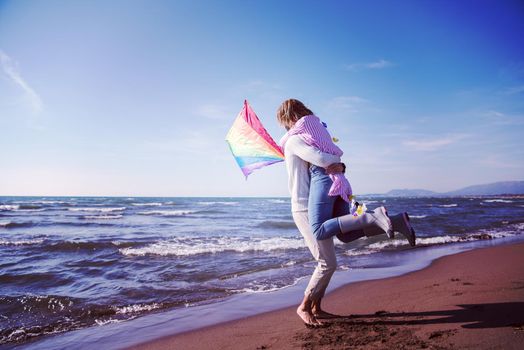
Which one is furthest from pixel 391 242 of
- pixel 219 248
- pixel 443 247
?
pixel 219 248

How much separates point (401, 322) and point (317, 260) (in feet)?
3.44

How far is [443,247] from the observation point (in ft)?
32.0

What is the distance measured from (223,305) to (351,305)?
1.86 m

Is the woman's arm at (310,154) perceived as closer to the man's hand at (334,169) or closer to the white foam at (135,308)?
the man's hand at (334,169)

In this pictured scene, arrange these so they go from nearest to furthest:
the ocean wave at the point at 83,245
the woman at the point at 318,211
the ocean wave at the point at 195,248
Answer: the woman at the point at 318,211 < the ocean wave at the point at 195,248 < the ocean wave at the point at 83,245

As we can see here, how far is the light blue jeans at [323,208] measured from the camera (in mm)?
2985

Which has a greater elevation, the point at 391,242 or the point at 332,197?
the point at 332,197

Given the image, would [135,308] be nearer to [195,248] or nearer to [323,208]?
[323,208]

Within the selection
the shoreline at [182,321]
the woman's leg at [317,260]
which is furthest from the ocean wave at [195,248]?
the woman's leg at [317,260]

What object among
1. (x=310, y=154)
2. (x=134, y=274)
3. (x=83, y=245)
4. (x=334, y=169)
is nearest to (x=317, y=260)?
(x=334, y=169)

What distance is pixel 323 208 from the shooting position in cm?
305

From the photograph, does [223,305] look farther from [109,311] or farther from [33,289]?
[33,289]

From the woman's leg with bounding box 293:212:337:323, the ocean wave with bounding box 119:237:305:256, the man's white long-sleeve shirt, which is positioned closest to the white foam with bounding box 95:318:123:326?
the woman's leg with bounding box 293:212:337:323

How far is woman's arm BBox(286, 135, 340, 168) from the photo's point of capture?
120 inches
